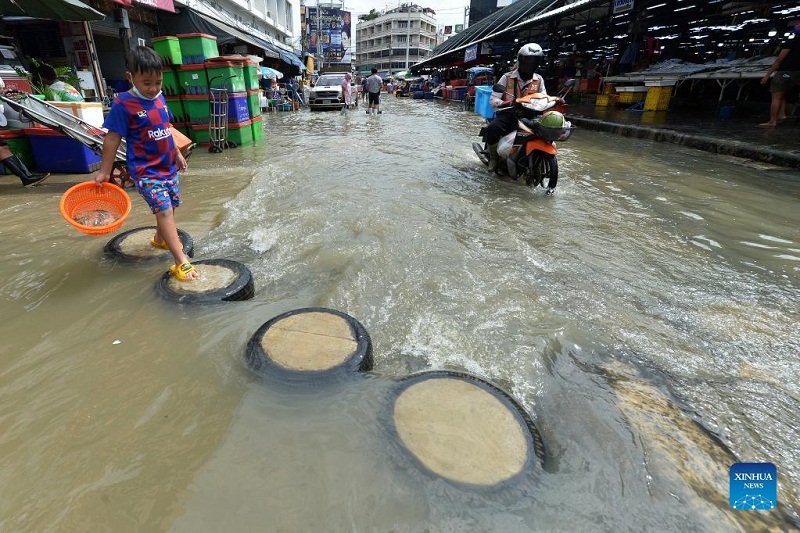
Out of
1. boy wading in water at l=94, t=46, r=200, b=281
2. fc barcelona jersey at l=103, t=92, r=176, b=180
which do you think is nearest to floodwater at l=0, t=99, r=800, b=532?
boy wading in water at l=94, t=46, r=200, b=281

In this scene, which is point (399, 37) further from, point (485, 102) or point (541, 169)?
point (541, 169)

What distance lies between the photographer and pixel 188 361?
6.96 ft

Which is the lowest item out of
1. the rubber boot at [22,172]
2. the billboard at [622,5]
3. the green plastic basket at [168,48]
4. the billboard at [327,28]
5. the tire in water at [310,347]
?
the tire in water at [310,347]

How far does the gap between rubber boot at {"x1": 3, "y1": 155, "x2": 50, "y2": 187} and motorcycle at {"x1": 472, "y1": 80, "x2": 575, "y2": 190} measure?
21.3ft

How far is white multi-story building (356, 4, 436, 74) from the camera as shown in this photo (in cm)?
8719

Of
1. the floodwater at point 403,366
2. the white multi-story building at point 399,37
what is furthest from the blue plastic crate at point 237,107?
the white multi-story building at point 399,37

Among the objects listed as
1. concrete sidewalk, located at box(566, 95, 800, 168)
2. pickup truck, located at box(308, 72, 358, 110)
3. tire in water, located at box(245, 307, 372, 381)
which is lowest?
tire in water, located at box(245, 307, 372, 381)

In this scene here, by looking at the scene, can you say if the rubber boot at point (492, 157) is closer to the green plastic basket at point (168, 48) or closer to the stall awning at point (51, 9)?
the green plastic basket at point (168, 48)

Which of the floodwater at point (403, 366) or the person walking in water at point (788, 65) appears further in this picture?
the person walking in water at point (788, 65)

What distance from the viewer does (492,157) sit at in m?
6.36

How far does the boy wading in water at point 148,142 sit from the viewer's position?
2666mm

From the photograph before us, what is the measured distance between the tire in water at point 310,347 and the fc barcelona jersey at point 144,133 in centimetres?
159

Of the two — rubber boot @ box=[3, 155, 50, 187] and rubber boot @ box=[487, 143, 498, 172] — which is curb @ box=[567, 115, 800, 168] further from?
rubber boot @ box=[3, 155, 50, 187]

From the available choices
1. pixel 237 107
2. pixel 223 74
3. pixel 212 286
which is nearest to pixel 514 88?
pixel 212 286
